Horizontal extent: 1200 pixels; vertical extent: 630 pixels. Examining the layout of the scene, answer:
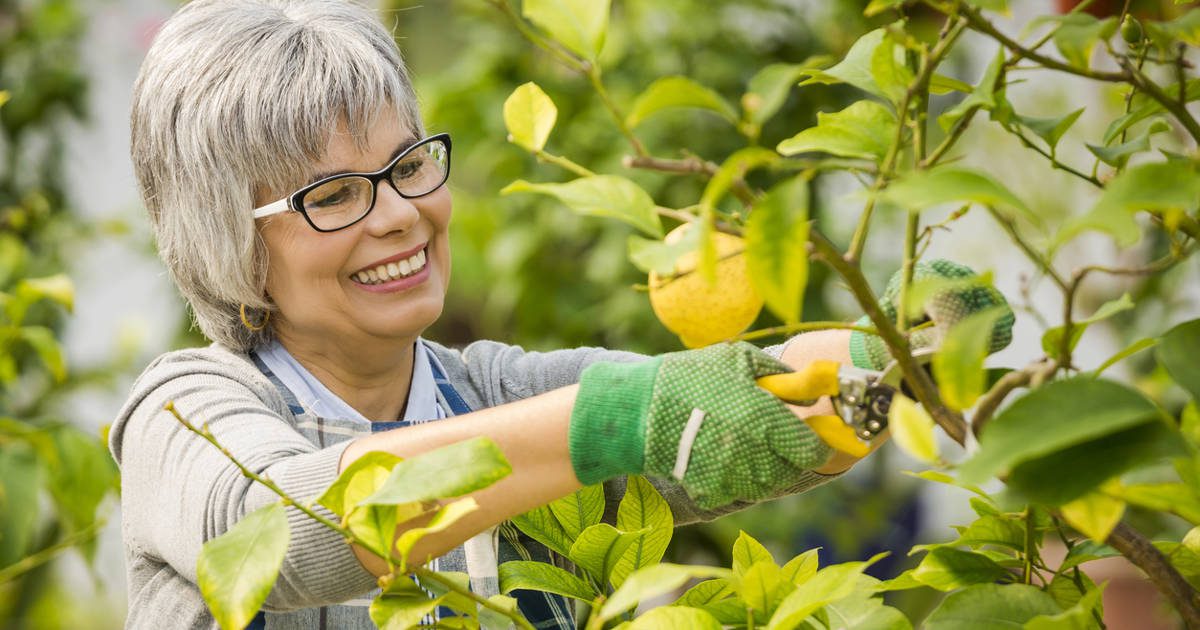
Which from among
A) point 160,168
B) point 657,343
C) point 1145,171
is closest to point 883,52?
point 1145,171

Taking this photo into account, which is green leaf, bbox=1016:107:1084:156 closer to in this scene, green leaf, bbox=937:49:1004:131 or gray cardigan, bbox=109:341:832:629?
green leaf, bbox=937:49:1004:131

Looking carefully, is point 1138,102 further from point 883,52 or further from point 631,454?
point 631,454

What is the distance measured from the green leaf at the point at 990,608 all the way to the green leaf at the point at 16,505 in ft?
3.89

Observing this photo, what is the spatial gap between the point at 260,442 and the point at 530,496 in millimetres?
262

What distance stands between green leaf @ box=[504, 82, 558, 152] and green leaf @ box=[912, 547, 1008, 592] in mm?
354

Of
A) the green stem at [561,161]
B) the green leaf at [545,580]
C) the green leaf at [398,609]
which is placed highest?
the green stem at [561,161]

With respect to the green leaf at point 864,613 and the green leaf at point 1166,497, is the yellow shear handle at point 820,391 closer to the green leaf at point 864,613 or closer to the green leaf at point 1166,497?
the green leaf at point 864,613

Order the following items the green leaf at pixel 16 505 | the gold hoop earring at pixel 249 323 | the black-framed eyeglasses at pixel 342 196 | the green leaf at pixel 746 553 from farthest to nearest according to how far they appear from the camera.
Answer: the green leaf at pixel 16 505, the gold hoop earring at pixel 249 323, the black-framed eyeglasses at pixel 342 196, the green leaf at pixel 746 553

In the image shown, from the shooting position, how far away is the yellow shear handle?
0.80m

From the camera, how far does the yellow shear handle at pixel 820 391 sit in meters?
0.80

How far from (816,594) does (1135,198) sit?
27 centimetres

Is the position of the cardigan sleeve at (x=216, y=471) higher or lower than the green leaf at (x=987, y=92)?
lower

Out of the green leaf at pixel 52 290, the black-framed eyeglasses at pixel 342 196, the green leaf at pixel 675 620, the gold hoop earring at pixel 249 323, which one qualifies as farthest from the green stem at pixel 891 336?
the green leaf at pixel 52 290

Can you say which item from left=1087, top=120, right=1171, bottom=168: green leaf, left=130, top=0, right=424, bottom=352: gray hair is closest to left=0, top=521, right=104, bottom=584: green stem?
left=130, top=0, right=424, bottom=352: gray hair
